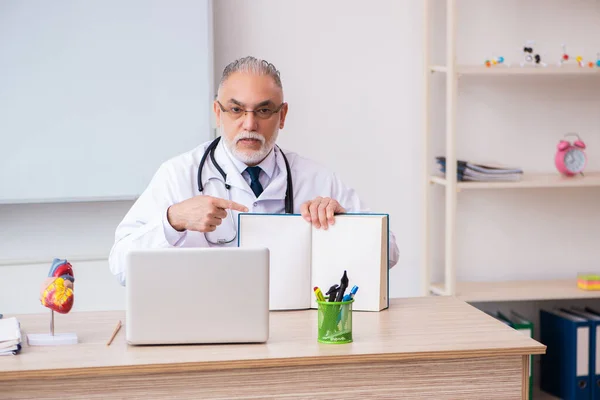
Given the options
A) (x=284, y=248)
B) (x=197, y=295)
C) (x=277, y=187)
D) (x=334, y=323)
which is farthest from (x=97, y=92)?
(x=334, y=323)

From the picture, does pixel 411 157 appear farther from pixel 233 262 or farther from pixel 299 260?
pixel 233 262

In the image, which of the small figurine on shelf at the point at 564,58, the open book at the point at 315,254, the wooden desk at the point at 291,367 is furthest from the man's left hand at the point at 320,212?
the small figurine on shelf at the point at 564,58

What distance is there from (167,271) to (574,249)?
8.31 feet

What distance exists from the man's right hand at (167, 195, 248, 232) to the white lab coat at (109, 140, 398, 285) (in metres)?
0.12

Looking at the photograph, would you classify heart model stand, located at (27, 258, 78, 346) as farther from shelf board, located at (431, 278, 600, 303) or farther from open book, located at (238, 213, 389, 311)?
shelf board, located at (431, 278, 600, 303)

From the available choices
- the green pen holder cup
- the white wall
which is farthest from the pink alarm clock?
the green pen holder cup

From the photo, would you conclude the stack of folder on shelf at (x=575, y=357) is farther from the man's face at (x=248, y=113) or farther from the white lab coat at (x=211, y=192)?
the man's face at (x=248, y=113)

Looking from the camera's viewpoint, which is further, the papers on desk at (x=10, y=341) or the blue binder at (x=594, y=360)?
the blue binder at (x=594, y=360)

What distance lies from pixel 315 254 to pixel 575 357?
179cm

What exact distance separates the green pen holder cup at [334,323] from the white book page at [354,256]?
11.0 inches

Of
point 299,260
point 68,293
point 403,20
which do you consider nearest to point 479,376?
point 299,260

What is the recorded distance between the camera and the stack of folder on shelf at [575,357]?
3.45m

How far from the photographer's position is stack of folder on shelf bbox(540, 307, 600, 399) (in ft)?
11.3

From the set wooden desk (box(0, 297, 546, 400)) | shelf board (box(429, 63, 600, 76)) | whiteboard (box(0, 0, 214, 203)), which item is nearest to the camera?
wooden desk (box(0, 297, 546, 400))
